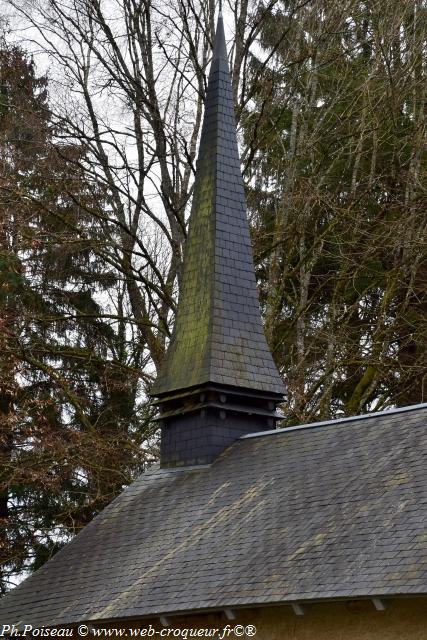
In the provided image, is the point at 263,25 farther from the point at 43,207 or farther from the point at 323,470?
the point at 323,470

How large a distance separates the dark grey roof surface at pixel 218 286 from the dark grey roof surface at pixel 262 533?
125 centimetres

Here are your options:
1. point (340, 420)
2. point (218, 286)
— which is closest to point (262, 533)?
point (340, 420)

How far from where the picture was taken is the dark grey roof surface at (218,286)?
17.7 metres

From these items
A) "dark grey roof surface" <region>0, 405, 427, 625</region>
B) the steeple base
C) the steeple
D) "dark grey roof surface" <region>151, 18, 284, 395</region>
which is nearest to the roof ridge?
"dark grey roof surface" <region>0, 405, 427, 625</region>

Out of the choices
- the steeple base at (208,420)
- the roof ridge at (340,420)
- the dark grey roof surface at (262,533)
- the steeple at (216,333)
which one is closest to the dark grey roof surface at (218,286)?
the steeple at (216,333)

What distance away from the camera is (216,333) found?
17766 mm

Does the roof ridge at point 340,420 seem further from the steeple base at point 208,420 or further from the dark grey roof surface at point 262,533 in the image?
the steeple base at point 208,420

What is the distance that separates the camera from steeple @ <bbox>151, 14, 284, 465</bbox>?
17406mm

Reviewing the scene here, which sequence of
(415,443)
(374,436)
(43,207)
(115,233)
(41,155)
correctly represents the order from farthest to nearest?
(115,233)
(41,155)
(43,207)
(374,436)
(415,443)

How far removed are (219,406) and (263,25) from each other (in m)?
10.1

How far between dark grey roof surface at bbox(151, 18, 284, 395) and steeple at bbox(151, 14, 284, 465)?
0.6 inches

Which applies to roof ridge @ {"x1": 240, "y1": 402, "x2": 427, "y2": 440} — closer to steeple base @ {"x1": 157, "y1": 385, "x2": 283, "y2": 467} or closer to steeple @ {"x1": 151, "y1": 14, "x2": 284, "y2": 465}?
steeple base @ {"x1": 157, "y1": 385, "x2": 283, "y2": 467}

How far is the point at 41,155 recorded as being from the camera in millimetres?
22641

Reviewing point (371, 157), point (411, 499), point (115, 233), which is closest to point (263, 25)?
point (371, 157)
